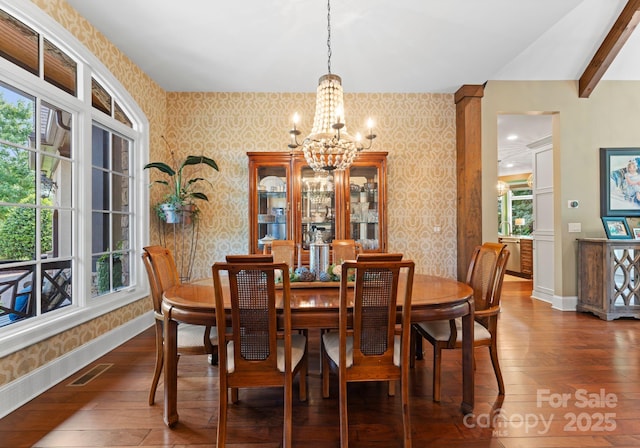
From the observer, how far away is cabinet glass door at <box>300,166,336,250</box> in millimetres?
3680

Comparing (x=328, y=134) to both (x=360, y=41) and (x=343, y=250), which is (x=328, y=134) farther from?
(x=360, y=41)

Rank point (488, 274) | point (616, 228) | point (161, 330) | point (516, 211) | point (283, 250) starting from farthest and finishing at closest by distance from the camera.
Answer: point (516, 211) < point (616, 228) < point (283, 250) < point (488, 274) < point (161, 330)

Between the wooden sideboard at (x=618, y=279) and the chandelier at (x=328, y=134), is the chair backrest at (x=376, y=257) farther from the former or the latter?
the wooden sideboard at (x=618, y=279)

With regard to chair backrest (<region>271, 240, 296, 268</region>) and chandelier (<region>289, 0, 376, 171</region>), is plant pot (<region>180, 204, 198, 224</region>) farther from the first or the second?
chandelier (<region>289, 0, 376, 171</region>)

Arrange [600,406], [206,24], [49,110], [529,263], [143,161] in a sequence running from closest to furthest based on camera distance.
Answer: [600,406] < [49,110] < [206,24] < [143,161] < [529,263]

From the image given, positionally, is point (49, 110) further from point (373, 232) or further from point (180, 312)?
point (373, 232)

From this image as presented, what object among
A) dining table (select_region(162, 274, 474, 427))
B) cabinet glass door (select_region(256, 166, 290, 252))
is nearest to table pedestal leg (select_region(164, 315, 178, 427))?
dining table (select_region(162, 274, 474, 427))

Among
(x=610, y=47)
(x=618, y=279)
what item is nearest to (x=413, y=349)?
(x=618, y=279)

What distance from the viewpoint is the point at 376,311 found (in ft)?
4.89

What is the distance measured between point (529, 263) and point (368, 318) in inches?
255

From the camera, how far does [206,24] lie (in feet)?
8.63

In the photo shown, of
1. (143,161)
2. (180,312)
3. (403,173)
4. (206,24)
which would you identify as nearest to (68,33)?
(206,24)

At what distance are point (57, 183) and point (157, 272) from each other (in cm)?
125

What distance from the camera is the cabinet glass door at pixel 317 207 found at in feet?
12.1
